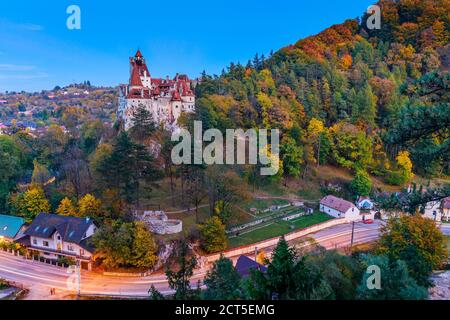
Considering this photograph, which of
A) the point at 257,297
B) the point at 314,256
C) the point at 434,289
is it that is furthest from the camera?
the point at 434,289

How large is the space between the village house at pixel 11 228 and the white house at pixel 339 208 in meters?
26.0

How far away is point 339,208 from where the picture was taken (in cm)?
3212

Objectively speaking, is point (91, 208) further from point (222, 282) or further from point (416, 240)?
point (416, 240)

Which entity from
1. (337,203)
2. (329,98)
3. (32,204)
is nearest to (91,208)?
(32,204)

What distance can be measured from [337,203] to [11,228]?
27.6 metres

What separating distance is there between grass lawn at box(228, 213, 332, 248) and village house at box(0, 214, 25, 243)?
16.4 meters

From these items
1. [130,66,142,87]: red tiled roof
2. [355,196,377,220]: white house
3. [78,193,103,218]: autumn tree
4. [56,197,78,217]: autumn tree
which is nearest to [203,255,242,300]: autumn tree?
[78,193,103,218]: autumn tree

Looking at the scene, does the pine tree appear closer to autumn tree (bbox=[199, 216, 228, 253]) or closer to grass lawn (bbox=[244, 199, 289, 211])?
grass lawn (bbox=[244, 199, 289, 211])

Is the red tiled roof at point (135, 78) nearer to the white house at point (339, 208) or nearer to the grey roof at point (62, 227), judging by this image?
the grey roof at point (62, 227)

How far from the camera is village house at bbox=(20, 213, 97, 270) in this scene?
2392 cm

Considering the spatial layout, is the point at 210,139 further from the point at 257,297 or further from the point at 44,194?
the point at 257,297
